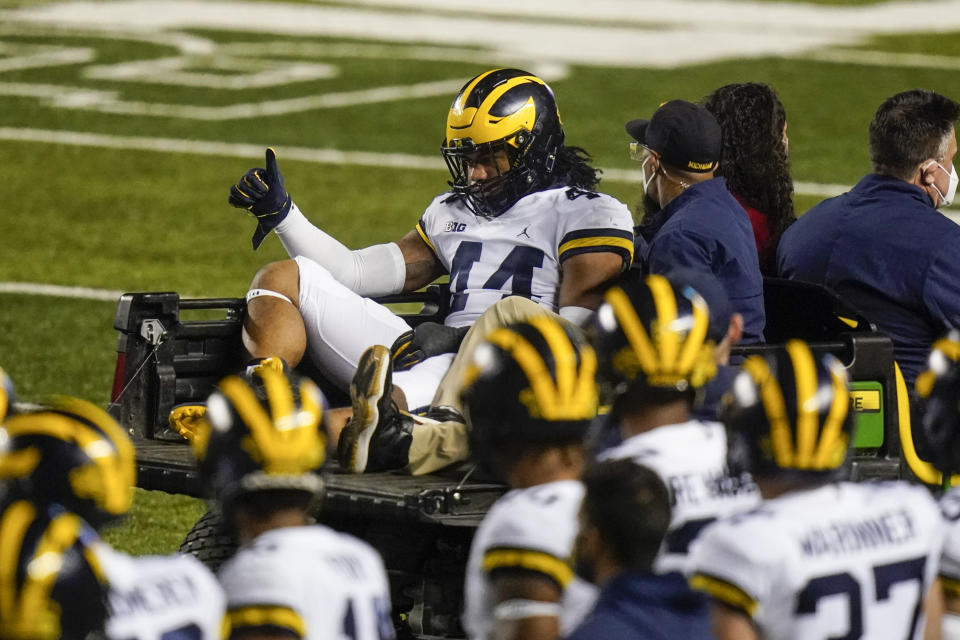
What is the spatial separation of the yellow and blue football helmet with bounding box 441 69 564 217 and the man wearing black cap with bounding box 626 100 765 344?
38cm

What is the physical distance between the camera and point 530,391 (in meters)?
4.21

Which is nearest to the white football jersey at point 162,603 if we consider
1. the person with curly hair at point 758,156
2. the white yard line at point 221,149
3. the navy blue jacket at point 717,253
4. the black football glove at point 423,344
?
the black football glove at point 423,344

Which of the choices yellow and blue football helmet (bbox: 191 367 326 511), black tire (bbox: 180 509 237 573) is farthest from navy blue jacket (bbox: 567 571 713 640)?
black tire (bbox: 180 509 237 573)

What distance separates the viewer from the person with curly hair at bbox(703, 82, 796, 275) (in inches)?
300

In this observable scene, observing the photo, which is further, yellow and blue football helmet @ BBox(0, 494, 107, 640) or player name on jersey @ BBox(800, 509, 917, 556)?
player name on jersey @ BBox(800, 509, 917, 556)

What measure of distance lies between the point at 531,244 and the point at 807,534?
3260 mm

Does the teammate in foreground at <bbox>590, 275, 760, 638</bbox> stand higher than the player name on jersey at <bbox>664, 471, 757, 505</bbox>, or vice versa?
Result: the teammate in foreground at <bbox>590, 275, 760, 638</bbox>

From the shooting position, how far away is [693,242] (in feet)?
21.0

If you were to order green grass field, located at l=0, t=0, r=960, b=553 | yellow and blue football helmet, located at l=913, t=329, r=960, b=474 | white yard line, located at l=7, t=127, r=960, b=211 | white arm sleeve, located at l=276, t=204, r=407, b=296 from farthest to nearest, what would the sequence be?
white yard line, located at l=7, t=127, r=960, b=211 → green grass field, located at l=0, t=0, r=960, b=553 → white arm sleeve, located at l=276, t=204, r=407, b=296 → yellow and blue football helmet, located at l=913, t=329, r=960, b=474

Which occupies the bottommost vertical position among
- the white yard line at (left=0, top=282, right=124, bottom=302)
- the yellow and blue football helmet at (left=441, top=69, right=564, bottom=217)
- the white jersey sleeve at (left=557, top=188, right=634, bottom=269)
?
the white yard line at (left=0, top=282, right=124, bottom=302)

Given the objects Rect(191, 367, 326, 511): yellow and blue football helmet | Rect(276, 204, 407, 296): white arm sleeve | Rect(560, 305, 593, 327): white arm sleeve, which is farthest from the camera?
Rect(276, 204, 407, 296): white arm sleeve

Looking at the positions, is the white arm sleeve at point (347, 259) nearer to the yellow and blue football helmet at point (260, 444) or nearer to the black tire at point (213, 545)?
the black tire at point (213, 545)

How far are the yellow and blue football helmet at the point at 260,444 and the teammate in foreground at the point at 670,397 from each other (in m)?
0.70

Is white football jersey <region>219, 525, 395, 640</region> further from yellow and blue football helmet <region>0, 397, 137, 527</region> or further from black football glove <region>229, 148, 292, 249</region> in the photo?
black football glove <region>229, 148, 292, 249</region>
